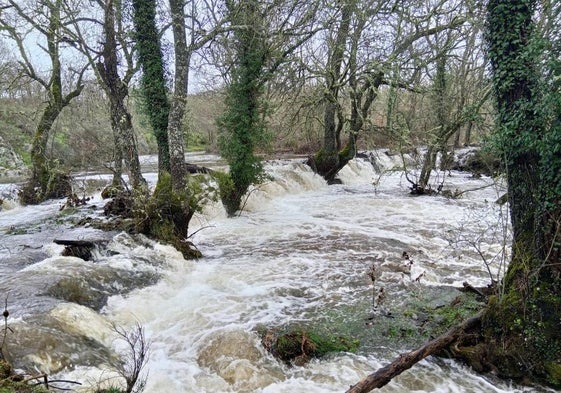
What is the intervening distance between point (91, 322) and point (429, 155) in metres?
13.8

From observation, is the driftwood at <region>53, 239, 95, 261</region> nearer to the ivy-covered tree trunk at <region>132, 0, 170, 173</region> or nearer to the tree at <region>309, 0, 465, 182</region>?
the ivy-covered tree trunk at <region>132, 0, 170, 173</region>

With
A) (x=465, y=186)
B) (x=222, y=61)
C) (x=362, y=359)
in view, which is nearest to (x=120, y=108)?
(x=222, y=61)

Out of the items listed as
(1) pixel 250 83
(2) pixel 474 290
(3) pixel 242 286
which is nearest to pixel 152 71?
(1) pixel 250 83

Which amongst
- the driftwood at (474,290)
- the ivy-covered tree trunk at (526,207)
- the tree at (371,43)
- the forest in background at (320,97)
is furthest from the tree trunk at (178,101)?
the ivy-covered tree trunk at (526,207)

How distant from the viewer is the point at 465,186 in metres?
18.7

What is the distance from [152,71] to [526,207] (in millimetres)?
10213

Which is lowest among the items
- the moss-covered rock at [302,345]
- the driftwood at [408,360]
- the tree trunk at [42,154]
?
the moss-covered rock at [302,345]

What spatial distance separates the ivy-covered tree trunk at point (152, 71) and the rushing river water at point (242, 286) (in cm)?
273

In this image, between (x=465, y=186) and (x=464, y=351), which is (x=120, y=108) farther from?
(x=465, y=186)

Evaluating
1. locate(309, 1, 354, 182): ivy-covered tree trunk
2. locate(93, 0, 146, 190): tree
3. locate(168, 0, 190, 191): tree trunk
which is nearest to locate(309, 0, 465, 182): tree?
locate(309, 1, 354, 182): ivy-covered tree trunk

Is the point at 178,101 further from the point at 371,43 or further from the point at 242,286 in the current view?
the point at 371,43

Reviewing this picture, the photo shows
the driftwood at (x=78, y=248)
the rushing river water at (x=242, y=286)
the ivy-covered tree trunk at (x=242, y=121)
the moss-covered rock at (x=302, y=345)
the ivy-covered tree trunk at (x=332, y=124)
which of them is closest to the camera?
the rushing river water at (x=242, y=286)

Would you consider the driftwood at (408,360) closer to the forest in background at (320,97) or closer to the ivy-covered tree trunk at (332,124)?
the forest in background at (320,97)

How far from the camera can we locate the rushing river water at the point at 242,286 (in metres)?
4.42
